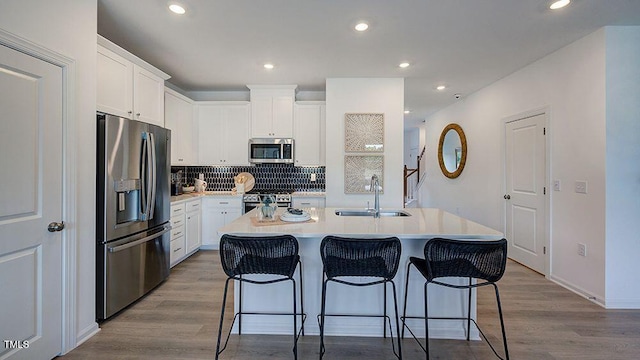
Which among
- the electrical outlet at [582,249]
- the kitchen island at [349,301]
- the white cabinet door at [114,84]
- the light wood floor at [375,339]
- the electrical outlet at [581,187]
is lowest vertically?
the light wood floor at [375,339]

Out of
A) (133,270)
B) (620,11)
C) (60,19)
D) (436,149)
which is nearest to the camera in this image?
(60,19)

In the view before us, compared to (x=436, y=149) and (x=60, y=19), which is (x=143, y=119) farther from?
(x=436, y=149)

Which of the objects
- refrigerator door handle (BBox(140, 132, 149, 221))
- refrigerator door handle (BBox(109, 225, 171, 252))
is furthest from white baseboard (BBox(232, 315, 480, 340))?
refrigerator door handle (BBox(140, 132, 149, 221))

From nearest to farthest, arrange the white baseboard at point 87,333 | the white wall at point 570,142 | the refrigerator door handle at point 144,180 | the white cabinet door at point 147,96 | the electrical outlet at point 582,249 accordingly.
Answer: the white baseboard at point 87,333, the refrigerator door handle at point 144,180, the white wall at point 570,142, the electrical outlet at point 582,249, the white cabinet door at point 147,96

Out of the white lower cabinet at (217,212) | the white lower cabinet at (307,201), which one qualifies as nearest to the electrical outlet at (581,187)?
the white lower cabinet at (307,201)

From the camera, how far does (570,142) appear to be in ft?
10.2

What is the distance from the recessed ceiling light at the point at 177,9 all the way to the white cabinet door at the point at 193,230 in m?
2.59

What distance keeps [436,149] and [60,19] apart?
6620 millimetres

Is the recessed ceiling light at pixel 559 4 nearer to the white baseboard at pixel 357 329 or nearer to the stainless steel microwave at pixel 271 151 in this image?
the white baseboard at pixel 357 329

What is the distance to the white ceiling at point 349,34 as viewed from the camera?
7.91 ft

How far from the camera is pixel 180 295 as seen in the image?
9.65ft

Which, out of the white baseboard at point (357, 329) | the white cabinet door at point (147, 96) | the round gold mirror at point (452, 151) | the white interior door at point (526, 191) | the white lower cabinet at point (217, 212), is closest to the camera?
the white baseboard at point (357, 329)

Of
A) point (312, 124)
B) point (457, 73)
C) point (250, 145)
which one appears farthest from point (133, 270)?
point (457, 73)

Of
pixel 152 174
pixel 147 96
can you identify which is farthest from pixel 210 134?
pixel 152 174
